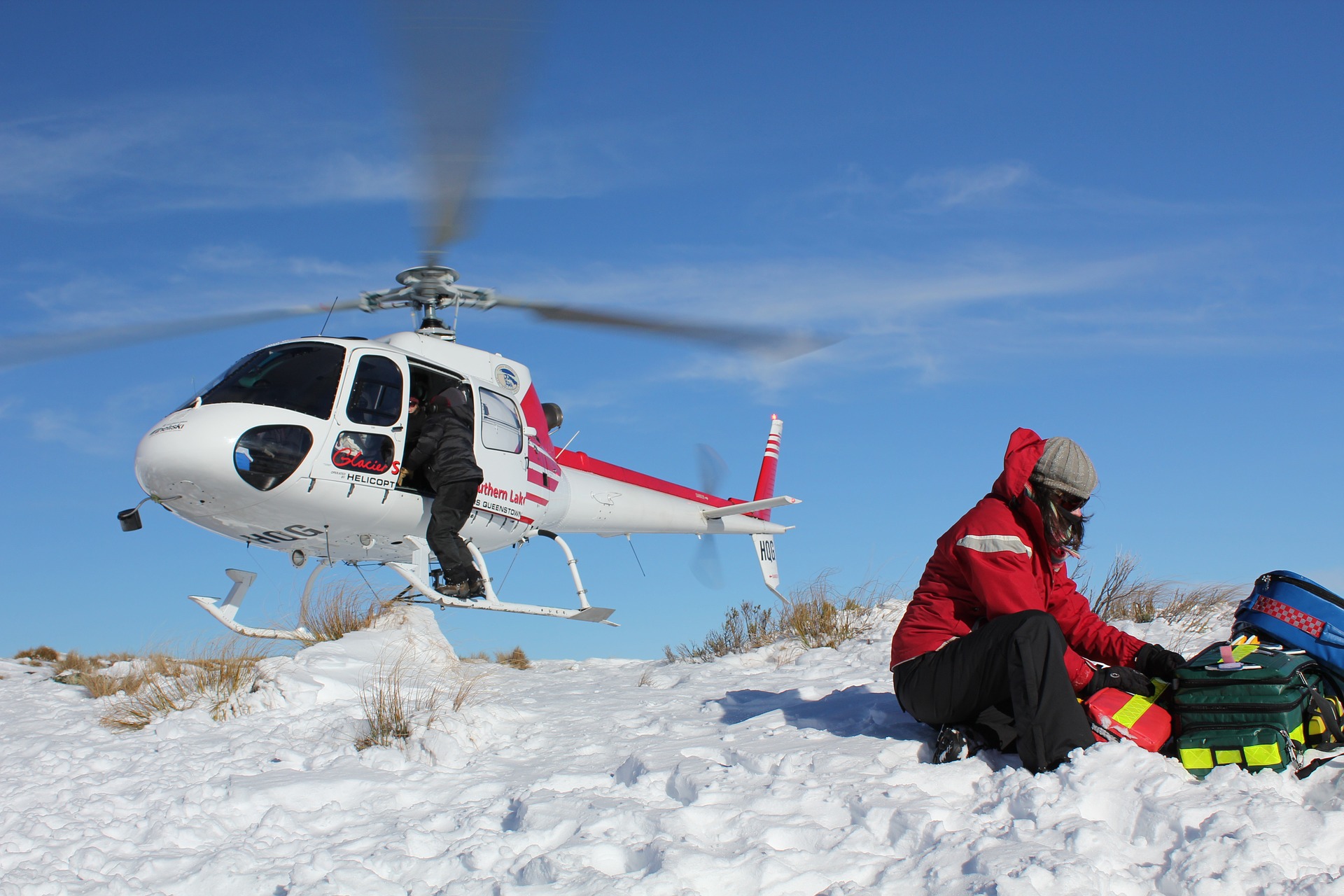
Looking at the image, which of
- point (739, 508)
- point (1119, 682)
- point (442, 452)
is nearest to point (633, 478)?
point (739, 508)

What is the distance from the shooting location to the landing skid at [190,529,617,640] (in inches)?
317

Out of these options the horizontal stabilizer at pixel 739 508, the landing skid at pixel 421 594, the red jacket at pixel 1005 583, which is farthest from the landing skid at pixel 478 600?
the red jacket at pixel 1005 583

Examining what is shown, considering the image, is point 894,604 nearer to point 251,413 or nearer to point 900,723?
point 900,723

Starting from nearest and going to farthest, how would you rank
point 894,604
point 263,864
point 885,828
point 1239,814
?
point 1239,814
point 885,828
point 263,864
point 894,604

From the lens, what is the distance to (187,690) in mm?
6461

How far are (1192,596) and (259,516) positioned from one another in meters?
7.52

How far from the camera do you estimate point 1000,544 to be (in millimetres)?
3961

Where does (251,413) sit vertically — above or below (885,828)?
above

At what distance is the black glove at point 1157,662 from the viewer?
163 inches

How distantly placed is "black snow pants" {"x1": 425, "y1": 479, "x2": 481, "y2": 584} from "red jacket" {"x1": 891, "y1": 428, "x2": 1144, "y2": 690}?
509 centimetres

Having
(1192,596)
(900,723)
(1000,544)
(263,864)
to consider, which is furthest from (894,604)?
(263,864)

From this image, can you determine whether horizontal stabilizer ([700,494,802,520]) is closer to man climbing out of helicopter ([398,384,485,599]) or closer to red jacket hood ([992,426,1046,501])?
man climbing out of helicopter ([398,384,485,599])

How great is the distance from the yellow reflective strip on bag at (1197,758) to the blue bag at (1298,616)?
0.69 m

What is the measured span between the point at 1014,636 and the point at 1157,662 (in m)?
0.87
